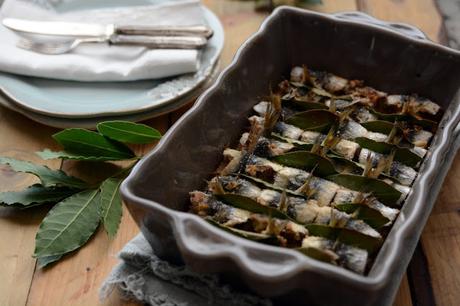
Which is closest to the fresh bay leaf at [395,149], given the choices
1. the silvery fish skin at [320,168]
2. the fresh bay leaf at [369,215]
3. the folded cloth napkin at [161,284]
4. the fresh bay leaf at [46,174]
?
the silvery fish skin at [320,168]

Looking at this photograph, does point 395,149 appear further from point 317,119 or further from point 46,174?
point 46,174

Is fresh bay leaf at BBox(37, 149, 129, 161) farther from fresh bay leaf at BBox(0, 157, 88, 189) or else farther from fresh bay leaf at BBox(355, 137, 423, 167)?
fresh bay leaf at BBox(355, 137, 423, 167)

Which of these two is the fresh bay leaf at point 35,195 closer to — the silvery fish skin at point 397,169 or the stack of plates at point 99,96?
the stack of plates at point 99,96


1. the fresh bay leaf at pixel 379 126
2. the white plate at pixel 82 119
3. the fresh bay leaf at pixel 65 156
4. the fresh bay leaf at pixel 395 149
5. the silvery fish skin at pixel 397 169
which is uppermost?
the fresh bay leaf at pixel 379 126

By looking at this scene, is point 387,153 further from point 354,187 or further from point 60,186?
point 60,186

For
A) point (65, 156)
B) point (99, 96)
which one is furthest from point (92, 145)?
point (99, 96)

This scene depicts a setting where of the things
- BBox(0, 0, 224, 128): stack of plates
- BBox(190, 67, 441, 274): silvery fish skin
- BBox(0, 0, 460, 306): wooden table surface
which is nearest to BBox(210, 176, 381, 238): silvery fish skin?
BBox(190, 67, 441, 274): silvery fish skin

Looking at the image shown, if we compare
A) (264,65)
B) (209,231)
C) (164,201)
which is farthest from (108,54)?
(209,231)
